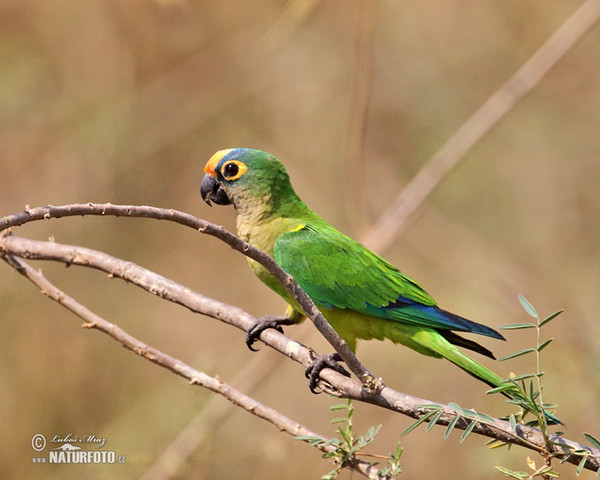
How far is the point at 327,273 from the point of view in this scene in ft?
12.1

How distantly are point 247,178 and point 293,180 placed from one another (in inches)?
115

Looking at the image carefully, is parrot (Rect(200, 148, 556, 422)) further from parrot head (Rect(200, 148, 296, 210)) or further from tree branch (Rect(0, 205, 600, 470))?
tree branch (Rect(0, 205, 600, 470))

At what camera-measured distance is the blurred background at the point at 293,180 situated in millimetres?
5492

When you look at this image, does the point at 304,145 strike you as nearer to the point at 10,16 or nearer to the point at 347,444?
the point at 10,16

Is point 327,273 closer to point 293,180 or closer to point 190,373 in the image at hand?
point 190,373

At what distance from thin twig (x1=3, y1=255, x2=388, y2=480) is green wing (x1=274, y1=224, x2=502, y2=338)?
865 mm

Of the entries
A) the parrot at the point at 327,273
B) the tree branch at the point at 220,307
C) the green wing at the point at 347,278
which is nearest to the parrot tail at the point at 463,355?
the parrot at the point at 327,273

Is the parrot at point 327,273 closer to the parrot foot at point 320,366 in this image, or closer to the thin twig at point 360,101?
the parrot foot at point 320,366

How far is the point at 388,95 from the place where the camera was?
7.23m

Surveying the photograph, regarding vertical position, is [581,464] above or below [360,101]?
below

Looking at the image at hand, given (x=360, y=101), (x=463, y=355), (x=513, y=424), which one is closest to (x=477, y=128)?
(x=360, y=101)

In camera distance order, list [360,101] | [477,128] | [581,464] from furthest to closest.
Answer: [477,128] < [360,101] < [581,464]

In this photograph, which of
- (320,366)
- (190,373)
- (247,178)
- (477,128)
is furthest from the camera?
(477,128)

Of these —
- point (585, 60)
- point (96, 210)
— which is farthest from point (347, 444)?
point (585, 60)
